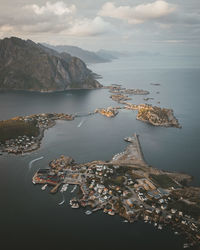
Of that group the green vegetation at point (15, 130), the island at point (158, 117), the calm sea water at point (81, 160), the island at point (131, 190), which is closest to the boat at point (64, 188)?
the island at point (131, 190)

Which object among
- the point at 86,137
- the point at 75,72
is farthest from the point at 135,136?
the point at 75,72

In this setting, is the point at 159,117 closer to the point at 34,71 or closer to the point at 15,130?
the point at 15,130

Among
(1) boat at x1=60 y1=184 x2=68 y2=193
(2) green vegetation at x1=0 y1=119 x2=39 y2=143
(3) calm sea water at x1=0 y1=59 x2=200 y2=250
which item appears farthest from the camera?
(2) green vegetation at x1=0 y1=119 x2=39 y2=143

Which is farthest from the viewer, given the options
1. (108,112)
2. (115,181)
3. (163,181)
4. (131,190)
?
(108,112)

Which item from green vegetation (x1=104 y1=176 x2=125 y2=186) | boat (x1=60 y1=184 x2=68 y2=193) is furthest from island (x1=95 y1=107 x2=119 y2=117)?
boat (x1=60 y1=184 x2=68 y2=193)

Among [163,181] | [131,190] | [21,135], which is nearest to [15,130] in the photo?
[21,135]

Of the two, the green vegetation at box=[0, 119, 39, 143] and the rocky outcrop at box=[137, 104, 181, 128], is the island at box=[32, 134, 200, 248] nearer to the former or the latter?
the green vegetation at box=[0, 119, 39, 143]

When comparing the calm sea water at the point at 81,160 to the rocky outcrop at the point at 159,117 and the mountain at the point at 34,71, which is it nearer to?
the rocky outcrop at the point at 159,117
